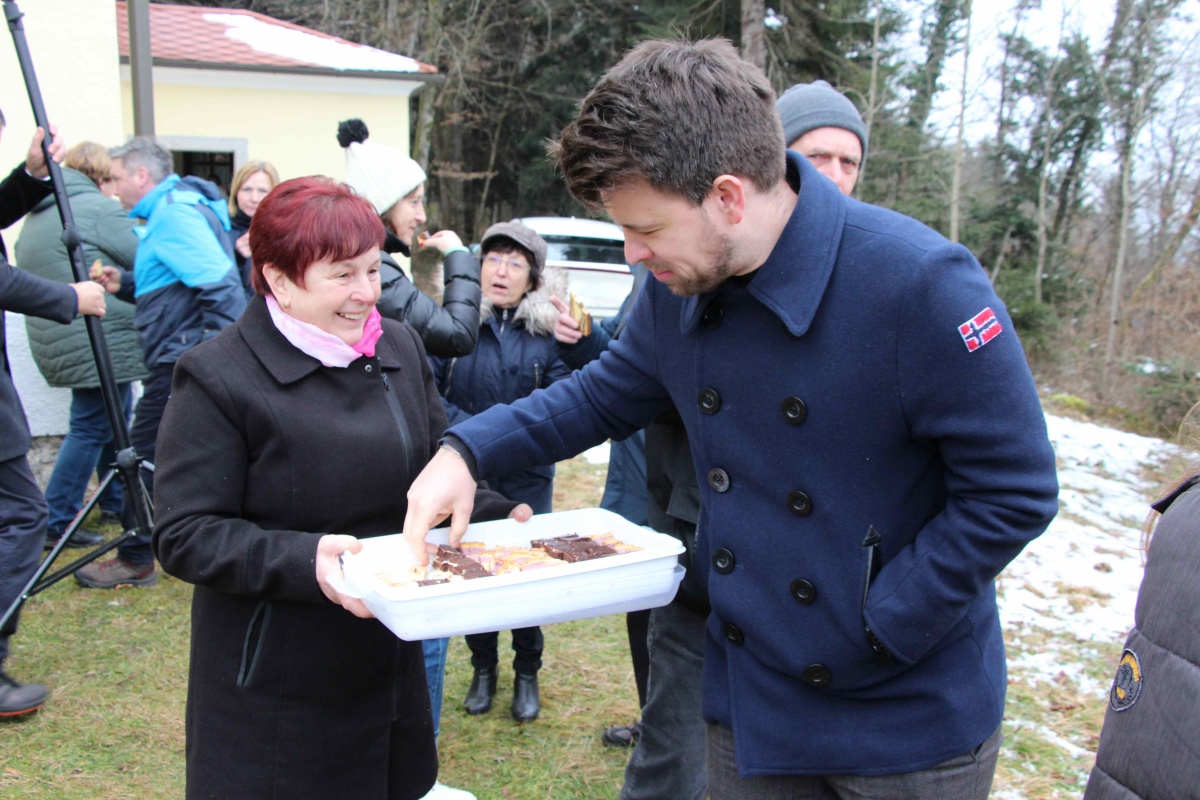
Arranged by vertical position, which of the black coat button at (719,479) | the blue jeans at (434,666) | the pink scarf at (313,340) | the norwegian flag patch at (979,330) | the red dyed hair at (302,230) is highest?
the norwegian flag patch at (979,330)

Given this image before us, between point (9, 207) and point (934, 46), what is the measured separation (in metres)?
19.3

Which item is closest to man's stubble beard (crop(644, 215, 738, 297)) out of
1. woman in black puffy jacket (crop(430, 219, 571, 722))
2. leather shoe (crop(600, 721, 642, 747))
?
woman in black puffy jacket (crop(430, 219, 571, 722))

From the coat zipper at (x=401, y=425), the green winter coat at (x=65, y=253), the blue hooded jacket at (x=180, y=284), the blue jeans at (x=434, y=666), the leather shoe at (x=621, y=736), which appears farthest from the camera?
the green winter coat at (x=65, y=253)

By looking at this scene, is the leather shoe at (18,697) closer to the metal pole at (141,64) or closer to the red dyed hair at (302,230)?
the red dyed hair at (302,230)

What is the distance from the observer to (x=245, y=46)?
11.1m

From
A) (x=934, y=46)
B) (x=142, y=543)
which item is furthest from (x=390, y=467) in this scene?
(x=934, y=46)

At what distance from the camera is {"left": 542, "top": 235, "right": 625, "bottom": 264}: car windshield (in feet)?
37.5

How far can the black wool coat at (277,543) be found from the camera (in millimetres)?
1841

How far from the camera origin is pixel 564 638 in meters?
4.54

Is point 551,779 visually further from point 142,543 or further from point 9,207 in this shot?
point 9,207

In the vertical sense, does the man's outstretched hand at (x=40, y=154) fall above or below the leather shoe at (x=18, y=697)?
above

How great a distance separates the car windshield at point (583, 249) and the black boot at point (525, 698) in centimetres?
810

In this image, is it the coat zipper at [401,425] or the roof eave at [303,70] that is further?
the roof eave at [303,70]

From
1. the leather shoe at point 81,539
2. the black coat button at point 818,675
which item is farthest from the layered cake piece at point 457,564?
the leather shoe at point 81,539
